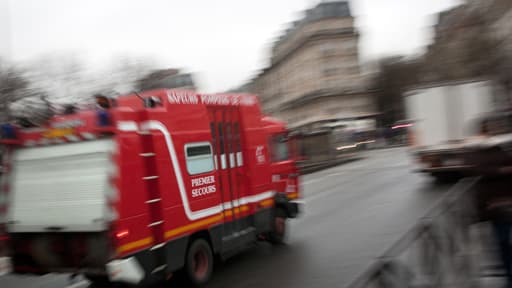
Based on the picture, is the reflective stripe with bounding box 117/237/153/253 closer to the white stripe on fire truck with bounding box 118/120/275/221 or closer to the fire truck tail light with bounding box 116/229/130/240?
the fire truck tail light with bounding box 116/229/130/240

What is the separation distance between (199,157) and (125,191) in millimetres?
1643

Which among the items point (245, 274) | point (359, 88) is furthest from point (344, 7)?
point (245, 274)

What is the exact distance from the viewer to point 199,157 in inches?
291

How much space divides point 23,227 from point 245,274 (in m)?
3.18

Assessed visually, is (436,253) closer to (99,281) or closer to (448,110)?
(99,281)

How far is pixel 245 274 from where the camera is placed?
773cm

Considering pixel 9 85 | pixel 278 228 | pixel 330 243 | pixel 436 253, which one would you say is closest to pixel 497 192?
pixel 436 253

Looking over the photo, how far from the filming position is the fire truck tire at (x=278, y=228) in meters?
9.33

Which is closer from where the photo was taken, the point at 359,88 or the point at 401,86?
the point at 401,86

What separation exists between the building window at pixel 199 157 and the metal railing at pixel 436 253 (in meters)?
3.45

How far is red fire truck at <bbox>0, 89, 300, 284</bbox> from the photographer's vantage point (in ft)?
19.5

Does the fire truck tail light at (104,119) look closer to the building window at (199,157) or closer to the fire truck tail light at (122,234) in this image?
the fire truck tail light at (122,234)

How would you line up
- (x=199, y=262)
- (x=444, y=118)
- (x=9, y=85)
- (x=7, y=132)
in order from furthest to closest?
(x=9, y=85)
(x=444, y=118)
(x=199, y=262)
(x=7, y=132)

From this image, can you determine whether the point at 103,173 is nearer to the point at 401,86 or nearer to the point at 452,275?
the point at 452,275
